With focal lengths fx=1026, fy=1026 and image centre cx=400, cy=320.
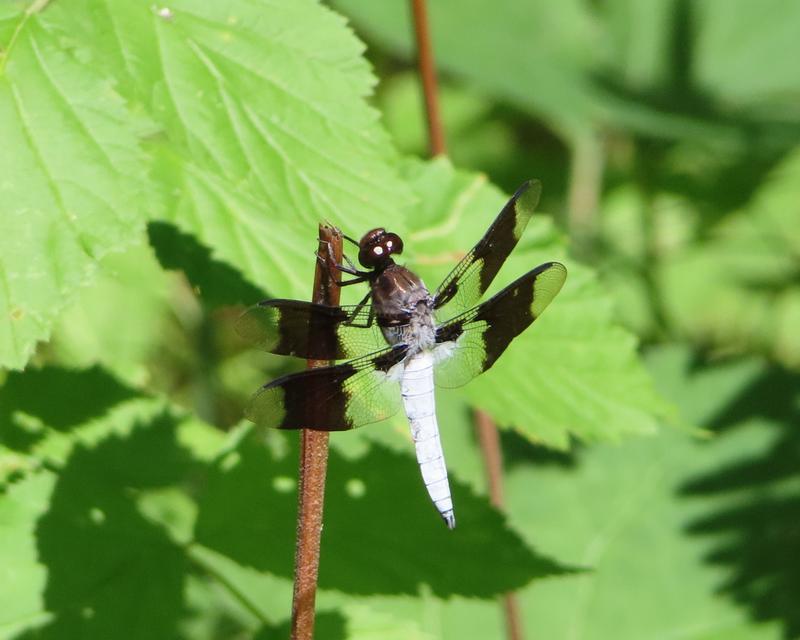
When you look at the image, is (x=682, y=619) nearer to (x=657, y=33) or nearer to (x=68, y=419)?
(x=68, y=419)

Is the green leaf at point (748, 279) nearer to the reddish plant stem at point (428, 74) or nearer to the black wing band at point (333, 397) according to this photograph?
the reddish plant stem at point (428, 74)

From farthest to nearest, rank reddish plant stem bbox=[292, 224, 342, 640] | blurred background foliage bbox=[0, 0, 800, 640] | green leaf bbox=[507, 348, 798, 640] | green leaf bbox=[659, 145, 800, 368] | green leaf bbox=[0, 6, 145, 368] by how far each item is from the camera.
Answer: green leaf bbox=[659, 145, 800, 368]
green leaf bbox=[507, 348, 798, 640]
blurred background foliage bbox=[0, 0, 800, 640]
green leaf bbox=[0, 6, 145, 368]
reddish plant stem bbox=[292, 224, 342, 640]

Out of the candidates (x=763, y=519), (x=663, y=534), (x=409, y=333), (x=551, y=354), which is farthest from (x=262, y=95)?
(x=763, y=519)

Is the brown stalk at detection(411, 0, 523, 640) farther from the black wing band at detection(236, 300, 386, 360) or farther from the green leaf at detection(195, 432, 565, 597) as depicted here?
the black wing band at detection(236, 300, 386, 360)

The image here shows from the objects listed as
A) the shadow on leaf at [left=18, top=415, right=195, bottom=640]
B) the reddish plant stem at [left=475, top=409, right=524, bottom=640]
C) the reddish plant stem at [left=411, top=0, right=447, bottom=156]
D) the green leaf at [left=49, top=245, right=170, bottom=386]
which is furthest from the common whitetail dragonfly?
the green leaf at [left=49, top=245, right=170, bottom=386]

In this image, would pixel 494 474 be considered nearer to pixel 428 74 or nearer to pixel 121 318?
pixel 428 74

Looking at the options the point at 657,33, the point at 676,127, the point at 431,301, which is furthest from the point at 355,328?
the point at 657,33

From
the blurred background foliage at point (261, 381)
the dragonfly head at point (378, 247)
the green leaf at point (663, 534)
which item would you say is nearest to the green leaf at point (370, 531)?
the blurred background foliage at point (261, 381)
